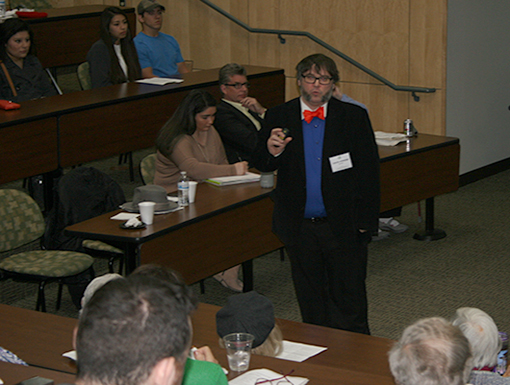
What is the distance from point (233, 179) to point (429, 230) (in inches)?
76.9

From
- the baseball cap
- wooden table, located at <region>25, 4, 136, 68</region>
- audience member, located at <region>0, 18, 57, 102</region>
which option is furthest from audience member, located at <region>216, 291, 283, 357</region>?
wooden table, located at <region>25, 4, 136, 68</region>

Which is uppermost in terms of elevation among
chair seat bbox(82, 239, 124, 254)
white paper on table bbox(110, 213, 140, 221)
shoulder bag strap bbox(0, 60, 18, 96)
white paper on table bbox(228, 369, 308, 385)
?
shoulder bag strap bbox(0, 60, 18, 96)

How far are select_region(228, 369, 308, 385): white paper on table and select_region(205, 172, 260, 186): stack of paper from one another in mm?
2490

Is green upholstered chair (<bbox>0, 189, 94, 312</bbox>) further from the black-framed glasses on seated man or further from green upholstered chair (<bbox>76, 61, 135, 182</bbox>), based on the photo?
green upholstered chair (<bbox>76, 61, 135, 182</bbox>)

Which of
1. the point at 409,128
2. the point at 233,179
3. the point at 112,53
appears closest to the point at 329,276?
the point at 233,179

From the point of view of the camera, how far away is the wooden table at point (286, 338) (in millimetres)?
2320

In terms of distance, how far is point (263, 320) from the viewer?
2488 mm

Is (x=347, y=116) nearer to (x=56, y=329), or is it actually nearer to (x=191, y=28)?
(x=56, y=329)

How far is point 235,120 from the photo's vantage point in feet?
18.0

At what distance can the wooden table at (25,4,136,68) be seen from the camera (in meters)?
7.64

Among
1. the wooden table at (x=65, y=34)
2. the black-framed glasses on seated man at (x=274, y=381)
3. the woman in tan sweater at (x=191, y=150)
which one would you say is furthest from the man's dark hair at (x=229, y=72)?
the black-framed glasses on seated man at (x=274, y=381)

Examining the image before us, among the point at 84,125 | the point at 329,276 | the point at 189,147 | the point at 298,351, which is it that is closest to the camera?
the point at 298,351

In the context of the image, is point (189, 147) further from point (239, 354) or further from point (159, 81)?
point (239, 354)

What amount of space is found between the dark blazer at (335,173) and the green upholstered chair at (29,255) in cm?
133
